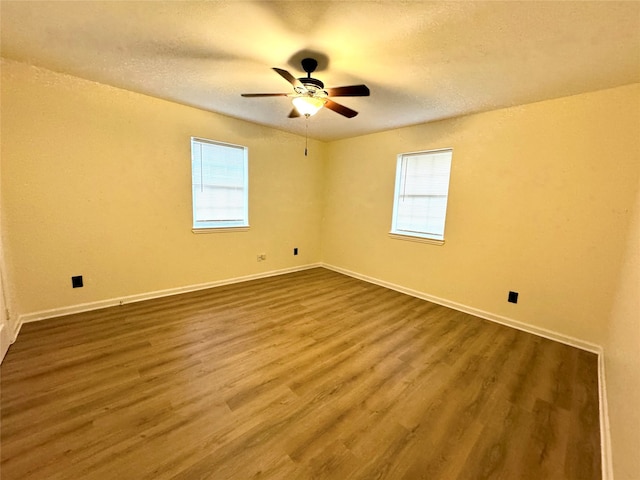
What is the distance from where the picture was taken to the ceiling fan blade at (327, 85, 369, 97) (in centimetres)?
192

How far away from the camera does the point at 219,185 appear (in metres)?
3.78

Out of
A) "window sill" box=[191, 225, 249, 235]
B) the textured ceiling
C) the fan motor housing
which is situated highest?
the textured ceiling

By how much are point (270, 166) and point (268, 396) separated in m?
3.33

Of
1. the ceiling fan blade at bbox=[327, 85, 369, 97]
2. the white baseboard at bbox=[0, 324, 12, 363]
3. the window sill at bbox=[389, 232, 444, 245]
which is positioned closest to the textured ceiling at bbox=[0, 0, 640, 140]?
the ceiling fan blade at bbox=[327, 85, 369, 97]

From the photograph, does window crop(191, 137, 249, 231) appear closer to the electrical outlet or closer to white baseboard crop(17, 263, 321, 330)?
white baseboard crop(17, 263, 321, 330)

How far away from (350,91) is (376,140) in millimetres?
2340

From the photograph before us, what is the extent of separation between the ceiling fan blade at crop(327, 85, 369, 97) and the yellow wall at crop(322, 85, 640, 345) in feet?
6.30

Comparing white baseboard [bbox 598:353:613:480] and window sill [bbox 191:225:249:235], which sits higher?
window sill [bbox 191:225:249:235]

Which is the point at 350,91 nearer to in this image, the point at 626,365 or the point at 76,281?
the point at 626,365

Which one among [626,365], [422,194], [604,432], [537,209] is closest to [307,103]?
[422,194]

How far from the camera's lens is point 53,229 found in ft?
8.69

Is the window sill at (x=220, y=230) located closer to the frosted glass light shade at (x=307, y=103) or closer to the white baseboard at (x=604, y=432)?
the frosted glass light shade at (x=307, y=103)

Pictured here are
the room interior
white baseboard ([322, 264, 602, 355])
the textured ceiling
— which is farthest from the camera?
white baseboard ([322, 264, 602, 355])

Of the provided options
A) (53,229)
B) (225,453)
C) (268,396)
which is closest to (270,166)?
(53,229)
